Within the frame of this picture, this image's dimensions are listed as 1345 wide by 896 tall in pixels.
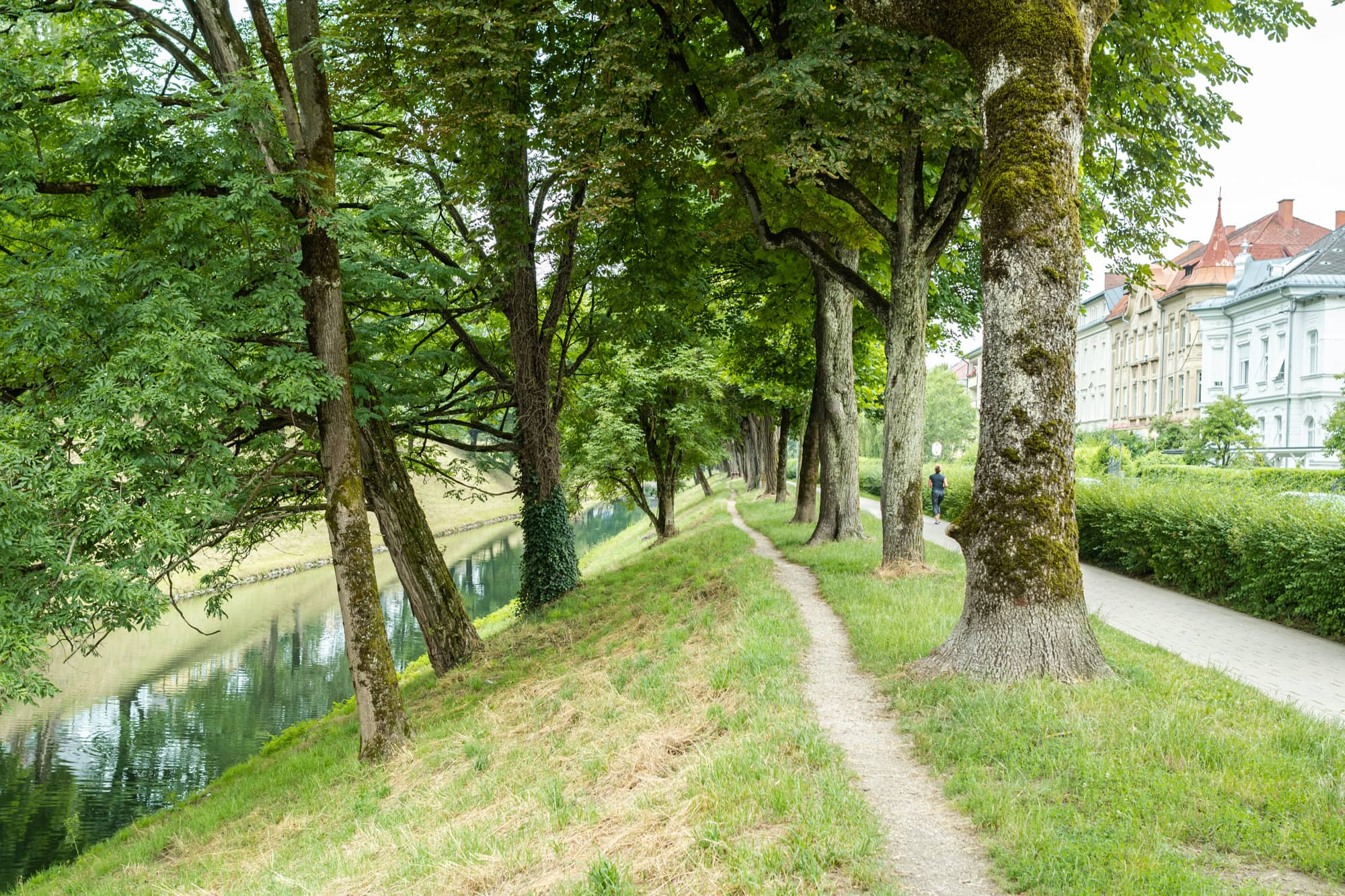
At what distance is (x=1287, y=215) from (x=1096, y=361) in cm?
1866

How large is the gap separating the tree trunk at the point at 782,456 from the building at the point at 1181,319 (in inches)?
1254

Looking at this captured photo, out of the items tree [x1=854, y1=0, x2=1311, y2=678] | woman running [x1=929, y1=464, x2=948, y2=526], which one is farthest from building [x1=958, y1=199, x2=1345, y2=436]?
tree [x1=854, y1=0, x2=1311, y2=678]

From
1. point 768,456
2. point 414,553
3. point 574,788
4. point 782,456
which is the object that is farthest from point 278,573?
point 574,788

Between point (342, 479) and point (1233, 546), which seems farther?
point (1233, 546)

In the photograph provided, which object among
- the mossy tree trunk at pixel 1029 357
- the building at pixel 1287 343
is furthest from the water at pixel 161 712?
the building at pixel 1287 343

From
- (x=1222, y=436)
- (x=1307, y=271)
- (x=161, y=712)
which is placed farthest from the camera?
(x=1307, y=271)

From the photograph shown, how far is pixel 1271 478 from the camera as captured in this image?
29938 mm

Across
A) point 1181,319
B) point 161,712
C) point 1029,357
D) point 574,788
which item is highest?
point 1181,319

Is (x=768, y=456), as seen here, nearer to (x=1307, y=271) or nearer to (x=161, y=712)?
(x=161, y=712)

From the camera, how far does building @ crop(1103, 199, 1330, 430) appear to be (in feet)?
183

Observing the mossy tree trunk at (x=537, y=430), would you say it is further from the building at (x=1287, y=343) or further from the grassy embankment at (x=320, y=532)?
the building at (x=1287, y=343)

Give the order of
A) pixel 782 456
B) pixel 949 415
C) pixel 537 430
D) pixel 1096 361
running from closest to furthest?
pixel 537 430
pixel 782 456
pixel 1096 361
pixel 949 415

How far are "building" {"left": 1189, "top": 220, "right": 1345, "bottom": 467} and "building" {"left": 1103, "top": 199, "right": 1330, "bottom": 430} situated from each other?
3.01 metres

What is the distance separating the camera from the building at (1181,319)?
2201 inches
